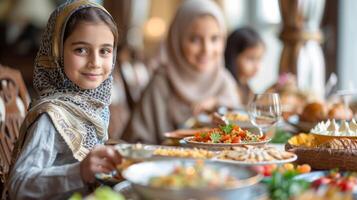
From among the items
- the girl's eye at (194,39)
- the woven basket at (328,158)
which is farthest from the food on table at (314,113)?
the girl's eye at (194,39)

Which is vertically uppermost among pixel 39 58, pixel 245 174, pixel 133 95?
pixel 39 58

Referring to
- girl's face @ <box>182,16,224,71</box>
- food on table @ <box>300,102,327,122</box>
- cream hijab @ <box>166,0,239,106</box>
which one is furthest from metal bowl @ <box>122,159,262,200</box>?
cream hijab @ <box>166,0,239,106</box>

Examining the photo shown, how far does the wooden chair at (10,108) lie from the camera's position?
7.06 ft

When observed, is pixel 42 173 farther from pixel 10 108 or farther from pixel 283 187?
pixel 10 108

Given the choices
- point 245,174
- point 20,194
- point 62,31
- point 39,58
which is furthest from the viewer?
point 39,58

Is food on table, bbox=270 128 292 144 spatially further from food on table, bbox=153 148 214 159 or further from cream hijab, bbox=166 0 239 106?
cream hijab, bbox=166 0 239 106

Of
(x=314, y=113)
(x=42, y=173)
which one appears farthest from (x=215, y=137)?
(x=314, y=113)

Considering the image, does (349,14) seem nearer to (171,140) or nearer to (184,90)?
(184,90)

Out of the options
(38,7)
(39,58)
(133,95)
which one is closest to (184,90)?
(133,95)

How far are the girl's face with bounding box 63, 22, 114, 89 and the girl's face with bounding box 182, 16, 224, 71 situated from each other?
1784mm

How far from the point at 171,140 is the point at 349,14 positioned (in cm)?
375

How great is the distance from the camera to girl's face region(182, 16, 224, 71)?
336 centimetres

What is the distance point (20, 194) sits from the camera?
56.6 inches

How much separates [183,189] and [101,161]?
0.33m
